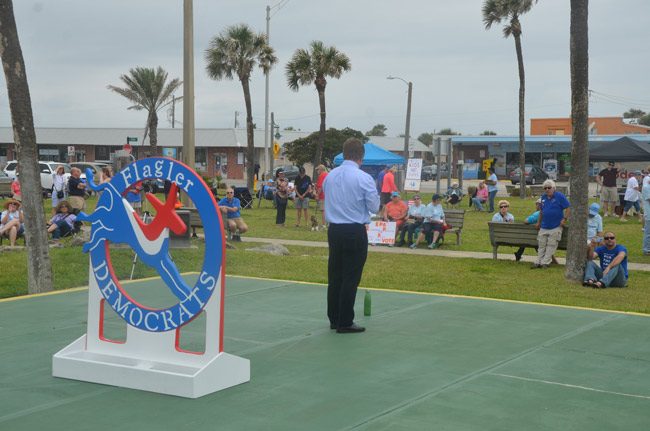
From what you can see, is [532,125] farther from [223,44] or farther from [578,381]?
[578,381]

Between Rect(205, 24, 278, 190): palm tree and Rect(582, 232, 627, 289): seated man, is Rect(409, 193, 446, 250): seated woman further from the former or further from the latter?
Rect(205, 24, 278, 190): palm tree

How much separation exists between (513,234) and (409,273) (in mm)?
2731

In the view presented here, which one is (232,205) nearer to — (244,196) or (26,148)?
(26,148)

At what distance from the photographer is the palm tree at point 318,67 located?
140 feet

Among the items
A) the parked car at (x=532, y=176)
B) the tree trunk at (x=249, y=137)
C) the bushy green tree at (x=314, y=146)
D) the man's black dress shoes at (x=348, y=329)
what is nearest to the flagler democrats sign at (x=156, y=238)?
the man's black dress shoes at (x=348, y=329)

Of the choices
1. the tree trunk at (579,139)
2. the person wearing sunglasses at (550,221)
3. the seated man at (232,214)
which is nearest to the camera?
the tree trunk at (579,139)

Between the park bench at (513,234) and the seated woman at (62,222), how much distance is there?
8.28 metres

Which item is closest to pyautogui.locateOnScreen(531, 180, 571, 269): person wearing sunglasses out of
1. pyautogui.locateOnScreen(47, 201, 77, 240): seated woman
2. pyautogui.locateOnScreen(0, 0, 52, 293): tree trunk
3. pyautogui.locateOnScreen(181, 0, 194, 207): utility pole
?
pyautogui.locateOnScreen(0, 0, 52, 293): tree trunk

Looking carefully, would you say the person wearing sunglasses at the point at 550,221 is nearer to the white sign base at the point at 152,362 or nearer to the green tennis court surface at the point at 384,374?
the green tennis court surface at the point at 384,374

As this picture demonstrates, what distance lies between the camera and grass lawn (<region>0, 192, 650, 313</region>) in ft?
40.3

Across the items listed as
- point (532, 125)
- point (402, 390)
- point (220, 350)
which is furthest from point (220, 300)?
point (532, 125)

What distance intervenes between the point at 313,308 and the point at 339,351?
2304 millimetres

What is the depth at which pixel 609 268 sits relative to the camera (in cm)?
1327

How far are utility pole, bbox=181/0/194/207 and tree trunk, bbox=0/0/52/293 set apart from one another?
8.79m
